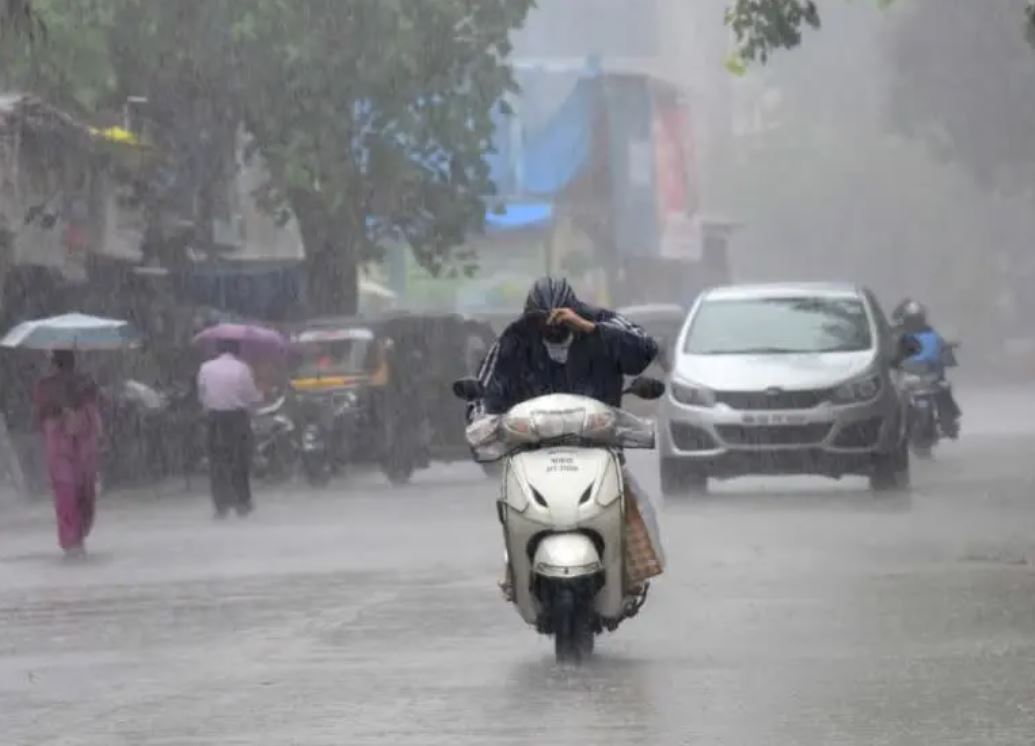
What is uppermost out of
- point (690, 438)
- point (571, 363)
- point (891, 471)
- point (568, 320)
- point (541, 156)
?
point (568, 320)

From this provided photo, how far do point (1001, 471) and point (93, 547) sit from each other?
9.90 meters

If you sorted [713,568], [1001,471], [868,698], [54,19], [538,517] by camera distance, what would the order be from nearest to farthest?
[868,698] < [538,517] < [713,568] < [1001,471] < [54,19]

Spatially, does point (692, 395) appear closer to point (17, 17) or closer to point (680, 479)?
point (680, 479)

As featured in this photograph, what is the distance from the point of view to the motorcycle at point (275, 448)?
34156 millimetres

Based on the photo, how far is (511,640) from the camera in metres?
13.6

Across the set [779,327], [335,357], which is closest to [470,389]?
[779,327]

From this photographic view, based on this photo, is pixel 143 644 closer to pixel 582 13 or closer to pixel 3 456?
pixel 3 456

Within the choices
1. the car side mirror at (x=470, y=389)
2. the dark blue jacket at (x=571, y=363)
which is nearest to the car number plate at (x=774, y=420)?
the dark blue jacket at (x=571, y=363)

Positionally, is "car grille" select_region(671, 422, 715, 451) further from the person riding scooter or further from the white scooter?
the white scooter

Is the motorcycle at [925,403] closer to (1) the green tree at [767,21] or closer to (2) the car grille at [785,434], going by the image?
(1) the green tree at [767,21]

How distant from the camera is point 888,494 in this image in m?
25.2

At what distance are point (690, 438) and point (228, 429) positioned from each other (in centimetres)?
521

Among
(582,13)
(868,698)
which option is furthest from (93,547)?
(582,13)

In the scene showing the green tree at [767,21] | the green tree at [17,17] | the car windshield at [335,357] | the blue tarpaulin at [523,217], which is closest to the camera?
the green tree at [17,17]
